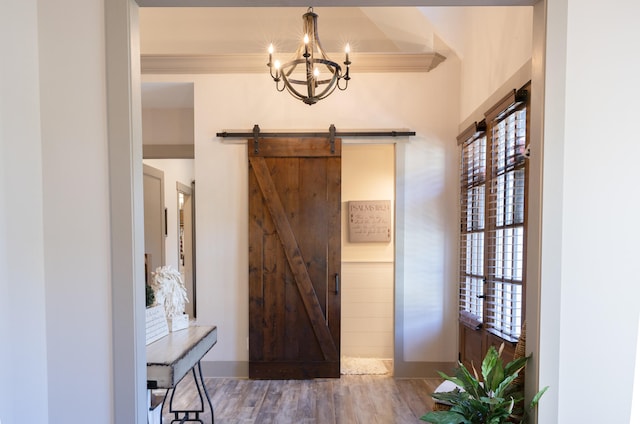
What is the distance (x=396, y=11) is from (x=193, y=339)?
131 inches

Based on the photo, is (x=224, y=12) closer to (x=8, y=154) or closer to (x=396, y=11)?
(x=396, y=11)

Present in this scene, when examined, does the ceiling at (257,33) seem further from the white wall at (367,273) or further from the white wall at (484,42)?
the white wall at (367,273)

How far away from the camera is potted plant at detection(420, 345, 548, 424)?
1347mm

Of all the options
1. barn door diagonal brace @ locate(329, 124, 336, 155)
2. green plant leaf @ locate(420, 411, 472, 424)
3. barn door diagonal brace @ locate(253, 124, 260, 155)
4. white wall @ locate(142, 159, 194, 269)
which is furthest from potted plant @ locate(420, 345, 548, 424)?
white wall @ locate(142, 159, 194, 269)

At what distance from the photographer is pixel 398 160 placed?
3635mm

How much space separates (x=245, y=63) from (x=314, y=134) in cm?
96

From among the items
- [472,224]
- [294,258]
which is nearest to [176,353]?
[294,258]

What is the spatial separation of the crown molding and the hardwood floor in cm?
302

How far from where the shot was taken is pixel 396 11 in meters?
3.51

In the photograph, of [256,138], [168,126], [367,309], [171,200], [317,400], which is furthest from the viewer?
[171,200]

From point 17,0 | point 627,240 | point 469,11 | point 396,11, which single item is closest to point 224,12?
point 396,11

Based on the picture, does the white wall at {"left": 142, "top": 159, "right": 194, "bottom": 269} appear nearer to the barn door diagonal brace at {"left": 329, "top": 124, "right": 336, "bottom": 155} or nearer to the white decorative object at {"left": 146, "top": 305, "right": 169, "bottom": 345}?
the barn door diagonal brace at {"left": 329, "top": 124, "right": 336, "bottom": 155}

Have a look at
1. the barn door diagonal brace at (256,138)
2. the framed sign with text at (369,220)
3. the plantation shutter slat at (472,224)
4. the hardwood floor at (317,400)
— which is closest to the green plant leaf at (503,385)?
the plantation shutter slat at (472,224)

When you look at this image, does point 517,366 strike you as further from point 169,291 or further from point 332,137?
point 332,137
